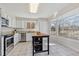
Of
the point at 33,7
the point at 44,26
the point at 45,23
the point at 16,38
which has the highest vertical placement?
the point at 33,7

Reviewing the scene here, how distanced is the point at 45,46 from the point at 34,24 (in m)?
1.16

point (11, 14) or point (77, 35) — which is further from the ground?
point (11, 14)

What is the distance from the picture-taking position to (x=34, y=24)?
564cm

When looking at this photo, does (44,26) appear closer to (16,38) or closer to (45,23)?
(45,23)

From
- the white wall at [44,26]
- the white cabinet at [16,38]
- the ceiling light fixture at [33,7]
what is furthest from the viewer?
the white cabinet at [16,38]

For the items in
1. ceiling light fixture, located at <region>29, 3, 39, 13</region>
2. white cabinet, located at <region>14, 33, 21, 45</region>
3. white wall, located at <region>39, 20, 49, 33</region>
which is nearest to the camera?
ceiling light fixture, located at <region>29, 3, 39, 13</region>

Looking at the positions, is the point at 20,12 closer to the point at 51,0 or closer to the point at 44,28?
the point at 44,28

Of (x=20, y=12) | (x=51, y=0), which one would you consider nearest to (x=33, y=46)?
(x=20, y=12)

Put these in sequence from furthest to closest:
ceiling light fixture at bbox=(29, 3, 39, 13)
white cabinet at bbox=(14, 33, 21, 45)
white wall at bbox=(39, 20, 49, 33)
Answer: white cabinet at bbox=(14, 33, 21, 45), white wall at bbox=(39, 20, 49, 33), ceiling light fixture at bbox=(29, 3, 39, 13)

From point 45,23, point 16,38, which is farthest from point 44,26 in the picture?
point 16,38

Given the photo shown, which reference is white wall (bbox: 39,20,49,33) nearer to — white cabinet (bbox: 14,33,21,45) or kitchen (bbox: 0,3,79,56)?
kitchen (bbox: 0,3,79,56)

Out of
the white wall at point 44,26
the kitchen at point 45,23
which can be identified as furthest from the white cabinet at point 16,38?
the white wall at point 44,26

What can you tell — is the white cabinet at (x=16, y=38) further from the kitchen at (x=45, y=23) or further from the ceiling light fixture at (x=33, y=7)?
the ceiling light fixture at (x=33, y=7)

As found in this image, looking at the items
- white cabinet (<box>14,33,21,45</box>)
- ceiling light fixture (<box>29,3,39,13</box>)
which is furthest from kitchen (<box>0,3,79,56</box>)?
white cabinet (<box>14,33,21,45</box>)
